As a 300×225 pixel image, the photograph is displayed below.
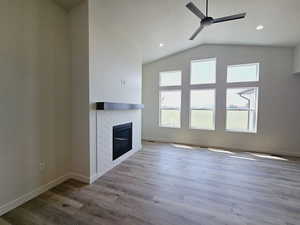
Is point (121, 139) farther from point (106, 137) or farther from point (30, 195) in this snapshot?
point (30, 195)

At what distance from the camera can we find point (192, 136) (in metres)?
4.96

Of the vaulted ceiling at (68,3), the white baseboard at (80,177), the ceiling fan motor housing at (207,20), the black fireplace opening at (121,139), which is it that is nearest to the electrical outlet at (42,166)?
the white baseboard at (80,177)

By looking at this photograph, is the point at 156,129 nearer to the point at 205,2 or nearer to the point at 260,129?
the point at 260,129

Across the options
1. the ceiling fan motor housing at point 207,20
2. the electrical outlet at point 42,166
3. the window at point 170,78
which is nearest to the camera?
the electrical outlet at point 42,166

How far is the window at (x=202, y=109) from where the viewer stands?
478 cm

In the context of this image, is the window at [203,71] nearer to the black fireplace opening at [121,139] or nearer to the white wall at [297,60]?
the white wall at [297,60]

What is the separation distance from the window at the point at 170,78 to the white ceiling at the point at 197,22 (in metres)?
1.10

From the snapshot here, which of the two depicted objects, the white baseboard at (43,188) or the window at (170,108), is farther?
the window at (170,108)

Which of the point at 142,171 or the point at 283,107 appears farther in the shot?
the point at 283,107

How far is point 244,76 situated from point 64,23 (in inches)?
185

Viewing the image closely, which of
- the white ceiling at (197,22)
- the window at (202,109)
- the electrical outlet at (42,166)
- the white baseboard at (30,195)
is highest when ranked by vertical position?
the white ceiling at (197,22)

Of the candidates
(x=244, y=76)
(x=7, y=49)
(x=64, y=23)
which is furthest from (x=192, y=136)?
(x=7, y=49)

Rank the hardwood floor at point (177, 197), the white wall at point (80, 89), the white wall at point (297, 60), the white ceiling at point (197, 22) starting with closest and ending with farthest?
the hardwood floor at point (177, 197)
the white wall at point (80, 89)
the white ceiling at point (197, 22)
the white wall at point (297, 60)

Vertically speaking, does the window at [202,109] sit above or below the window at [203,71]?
below
